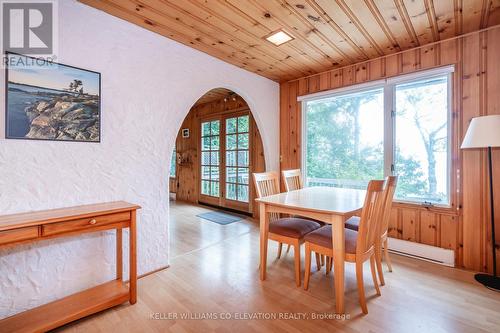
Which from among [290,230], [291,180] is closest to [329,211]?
[290,230]

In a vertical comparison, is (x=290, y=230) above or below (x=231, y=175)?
below

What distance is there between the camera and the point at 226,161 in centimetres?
507

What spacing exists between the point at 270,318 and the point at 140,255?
1338mm

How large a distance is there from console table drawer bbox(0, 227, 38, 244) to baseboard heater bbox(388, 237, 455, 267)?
3382 millimetres

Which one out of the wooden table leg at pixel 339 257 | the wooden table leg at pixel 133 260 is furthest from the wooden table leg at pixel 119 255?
the wooden table leg at pixel 339 257

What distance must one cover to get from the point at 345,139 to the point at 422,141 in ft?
2.94

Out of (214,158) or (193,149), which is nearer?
(214,158)

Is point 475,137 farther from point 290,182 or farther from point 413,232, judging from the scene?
point 290,182

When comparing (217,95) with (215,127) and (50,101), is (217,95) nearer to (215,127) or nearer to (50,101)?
(215,127)

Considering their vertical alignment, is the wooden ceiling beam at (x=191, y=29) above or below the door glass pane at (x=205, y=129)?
above

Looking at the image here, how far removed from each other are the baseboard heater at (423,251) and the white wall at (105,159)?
265cm

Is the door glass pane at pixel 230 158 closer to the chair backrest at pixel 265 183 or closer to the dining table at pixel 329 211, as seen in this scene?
the chair backrest at pixel 265 183

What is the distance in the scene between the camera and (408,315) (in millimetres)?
1700

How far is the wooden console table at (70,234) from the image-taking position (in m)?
1.40
